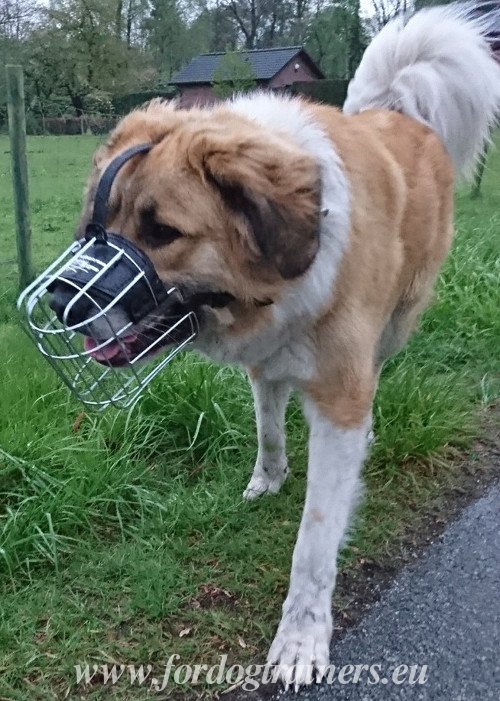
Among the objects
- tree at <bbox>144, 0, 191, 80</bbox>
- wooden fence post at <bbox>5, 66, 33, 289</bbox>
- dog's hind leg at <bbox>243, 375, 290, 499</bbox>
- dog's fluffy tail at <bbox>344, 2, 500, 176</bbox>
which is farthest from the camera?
tree at <bbox>144, 0, 191, 80</bbox>

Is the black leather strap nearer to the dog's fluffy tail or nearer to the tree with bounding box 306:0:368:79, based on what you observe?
the dog's fluffy tail

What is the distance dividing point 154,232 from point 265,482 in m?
1.41

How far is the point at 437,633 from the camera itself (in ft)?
7.27

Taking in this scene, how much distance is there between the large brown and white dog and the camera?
6.34 feet

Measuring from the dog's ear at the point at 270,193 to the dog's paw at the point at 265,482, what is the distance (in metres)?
1.23

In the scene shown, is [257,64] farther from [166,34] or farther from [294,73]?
[166,34]

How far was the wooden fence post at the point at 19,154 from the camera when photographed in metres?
4.68

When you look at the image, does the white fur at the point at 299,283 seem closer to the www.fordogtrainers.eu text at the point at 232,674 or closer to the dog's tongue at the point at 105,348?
the dog's tongue at the point at 105,348

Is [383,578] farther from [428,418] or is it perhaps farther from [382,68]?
[382,68]

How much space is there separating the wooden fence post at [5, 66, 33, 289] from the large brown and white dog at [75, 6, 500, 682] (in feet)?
8.82

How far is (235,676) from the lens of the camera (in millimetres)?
2117

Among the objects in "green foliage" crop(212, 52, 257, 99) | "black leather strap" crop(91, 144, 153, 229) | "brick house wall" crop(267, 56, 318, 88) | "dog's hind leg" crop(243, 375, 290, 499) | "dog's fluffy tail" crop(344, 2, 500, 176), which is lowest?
"dog's hind leg" crop(243, 375, 290, 499)

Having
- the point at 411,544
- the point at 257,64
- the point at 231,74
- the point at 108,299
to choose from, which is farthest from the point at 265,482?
the point at 257,64

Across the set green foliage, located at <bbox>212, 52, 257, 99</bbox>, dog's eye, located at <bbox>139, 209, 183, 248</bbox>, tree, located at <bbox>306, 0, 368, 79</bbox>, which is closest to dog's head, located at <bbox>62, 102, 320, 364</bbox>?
dog's eye, located at <bbox>139, 209, 183, 248</bbox>
